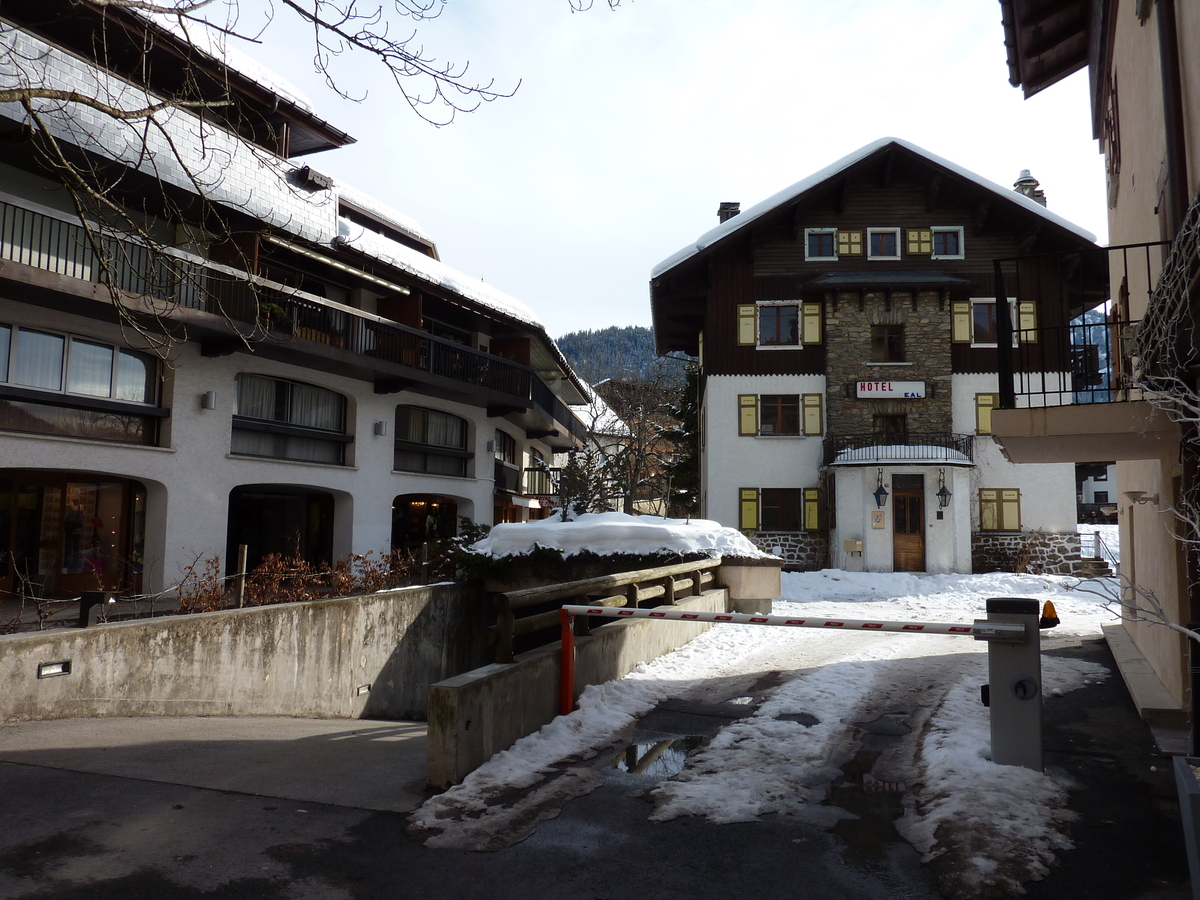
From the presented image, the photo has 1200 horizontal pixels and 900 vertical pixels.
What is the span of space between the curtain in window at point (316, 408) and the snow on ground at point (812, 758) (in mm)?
12851

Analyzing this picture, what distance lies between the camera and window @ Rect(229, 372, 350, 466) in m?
18.8

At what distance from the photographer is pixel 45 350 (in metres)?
14.8

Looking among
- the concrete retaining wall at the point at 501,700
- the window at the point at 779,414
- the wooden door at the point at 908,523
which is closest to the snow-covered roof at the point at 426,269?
the window at the point at 779,414

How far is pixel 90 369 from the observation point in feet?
50.9

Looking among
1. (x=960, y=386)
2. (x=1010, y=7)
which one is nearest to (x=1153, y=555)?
(x=1010, y=7)

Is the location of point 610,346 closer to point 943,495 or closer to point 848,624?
point 943,495

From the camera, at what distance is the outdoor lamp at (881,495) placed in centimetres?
2777

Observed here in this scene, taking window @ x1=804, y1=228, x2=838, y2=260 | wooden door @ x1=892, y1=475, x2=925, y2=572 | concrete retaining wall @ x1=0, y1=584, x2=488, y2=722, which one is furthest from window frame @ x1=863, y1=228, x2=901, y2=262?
concrete retaining wall @ x1=0, y1=584, x2=488, y2=722

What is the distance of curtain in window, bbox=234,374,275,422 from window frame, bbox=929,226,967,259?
22.6m

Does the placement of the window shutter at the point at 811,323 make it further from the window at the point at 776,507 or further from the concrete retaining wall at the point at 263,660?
the concrete retaining wall at the point at 263,660

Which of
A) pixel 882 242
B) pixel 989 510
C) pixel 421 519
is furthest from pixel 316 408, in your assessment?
pixel 989 510

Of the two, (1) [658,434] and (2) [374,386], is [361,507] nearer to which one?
(2) [374,386]

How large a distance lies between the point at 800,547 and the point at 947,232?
12.3m

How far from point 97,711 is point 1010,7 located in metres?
14.5
